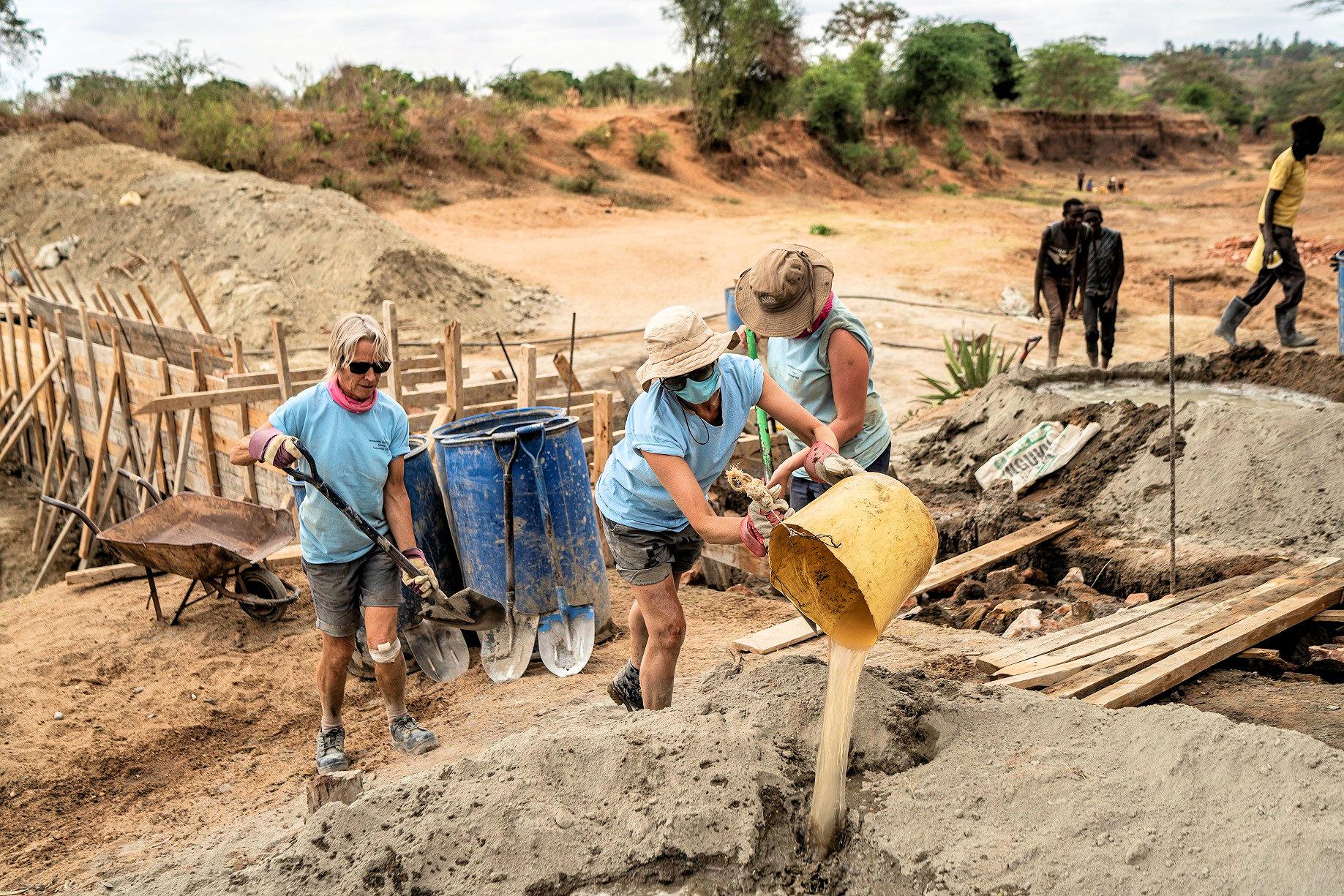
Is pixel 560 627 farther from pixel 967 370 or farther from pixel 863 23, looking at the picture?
pixel 863 23

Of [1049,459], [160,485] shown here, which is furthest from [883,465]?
[160,485]

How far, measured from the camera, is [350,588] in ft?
13.3

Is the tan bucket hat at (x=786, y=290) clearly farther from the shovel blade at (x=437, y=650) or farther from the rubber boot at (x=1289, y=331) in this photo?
the rubber boot at (x=1289, y=331)

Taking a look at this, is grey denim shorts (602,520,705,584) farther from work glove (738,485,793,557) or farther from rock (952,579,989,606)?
rock (952,579,989,606)

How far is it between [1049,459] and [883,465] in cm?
315

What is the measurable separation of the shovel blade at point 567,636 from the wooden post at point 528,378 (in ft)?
4.93

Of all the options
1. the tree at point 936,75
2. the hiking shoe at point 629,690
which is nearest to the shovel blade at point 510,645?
the hiking shoe at point 629,690

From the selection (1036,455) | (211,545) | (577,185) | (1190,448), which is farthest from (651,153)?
(211,545)

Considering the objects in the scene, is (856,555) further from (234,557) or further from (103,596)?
(103,596)

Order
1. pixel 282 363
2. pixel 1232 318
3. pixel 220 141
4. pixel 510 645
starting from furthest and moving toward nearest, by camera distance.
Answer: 1. pixel 220 141
2. pixel 1232 318
3. pixel 282 363
4. pixel 510 645

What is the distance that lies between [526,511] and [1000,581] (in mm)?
2467

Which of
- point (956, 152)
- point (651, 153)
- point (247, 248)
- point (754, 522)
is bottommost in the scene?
point (754, 522)

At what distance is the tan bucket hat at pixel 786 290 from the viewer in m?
3.55

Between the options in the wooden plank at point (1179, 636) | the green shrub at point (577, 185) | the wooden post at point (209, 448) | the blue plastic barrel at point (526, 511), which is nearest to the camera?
the wooden plank at point (1179, 636)
